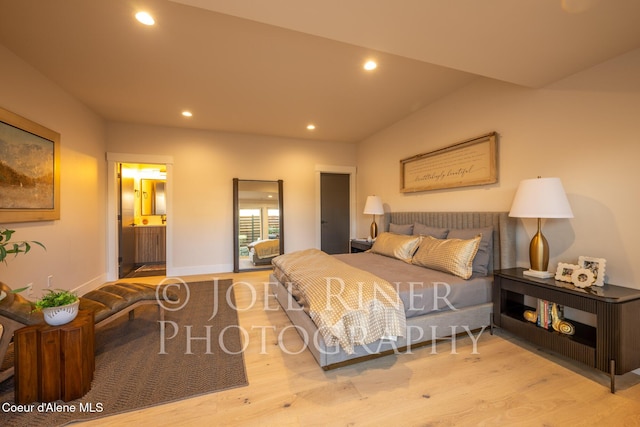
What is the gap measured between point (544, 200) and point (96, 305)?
12.5 feet

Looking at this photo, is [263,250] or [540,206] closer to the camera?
[540,206]

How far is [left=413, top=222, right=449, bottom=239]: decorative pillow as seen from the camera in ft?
10.1

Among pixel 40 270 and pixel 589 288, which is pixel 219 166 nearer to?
pixel 40 270

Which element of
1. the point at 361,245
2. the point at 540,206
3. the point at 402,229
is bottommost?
the point at 361,245

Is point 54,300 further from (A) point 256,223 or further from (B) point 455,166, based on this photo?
(B) point 455,166

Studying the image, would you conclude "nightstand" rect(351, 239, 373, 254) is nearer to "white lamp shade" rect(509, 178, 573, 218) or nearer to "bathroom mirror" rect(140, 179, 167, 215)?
"white lamp shade" rect(509, 178, 573, 218)

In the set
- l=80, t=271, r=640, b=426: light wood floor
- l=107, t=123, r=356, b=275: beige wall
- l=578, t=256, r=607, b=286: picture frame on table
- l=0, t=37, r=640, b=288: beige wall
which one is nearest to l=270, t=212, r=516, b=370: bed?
l=80, t=271, r=640, b=426: light wood floor

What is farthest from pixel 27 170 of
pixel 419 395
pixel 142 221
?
pixel 419 395

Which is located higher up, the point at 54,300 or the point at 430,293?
the point at 54,300

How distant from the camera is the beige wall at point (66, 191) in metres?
2.42

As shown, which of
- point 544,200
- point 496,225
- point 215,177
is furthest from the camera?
point 215,177

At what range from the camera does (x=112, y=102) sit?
343 centimetres

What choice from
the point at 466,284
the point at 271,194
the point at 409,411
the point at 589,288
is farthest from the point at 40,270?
the point at 589,288

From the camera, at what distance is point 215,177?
4770mm
